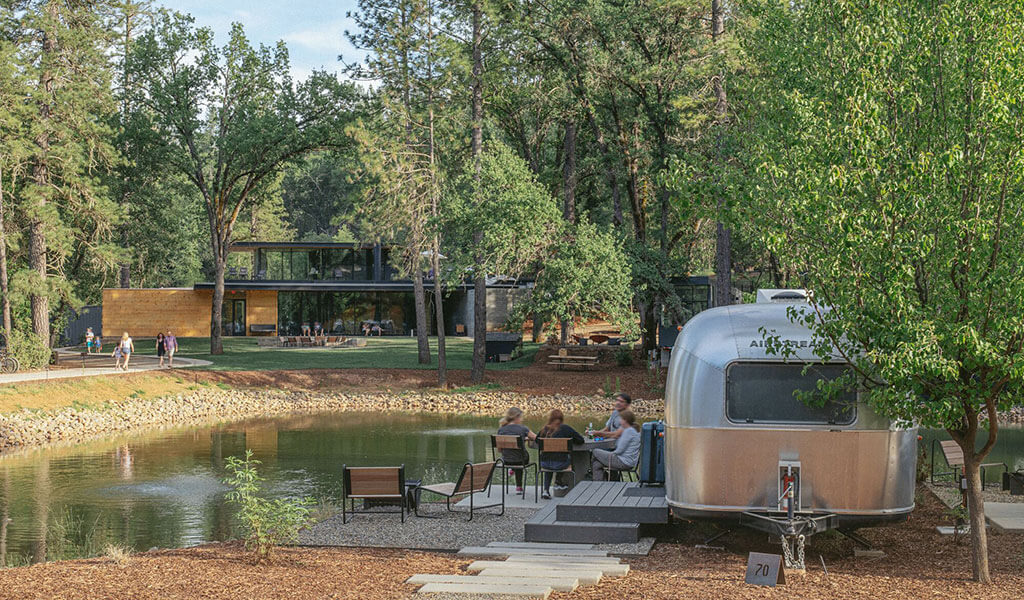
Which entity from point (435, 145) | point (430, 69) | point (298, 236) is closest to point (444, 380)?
point (435, 145)

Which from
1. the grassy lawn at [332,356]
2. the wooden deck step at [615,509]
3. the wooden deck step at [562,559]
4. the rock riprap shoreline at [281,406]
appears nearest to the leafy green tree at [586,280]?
the rock riprap shoreline at [281,406]

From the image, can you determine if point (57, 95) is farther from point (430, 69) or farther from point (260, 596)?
point (260, 596)

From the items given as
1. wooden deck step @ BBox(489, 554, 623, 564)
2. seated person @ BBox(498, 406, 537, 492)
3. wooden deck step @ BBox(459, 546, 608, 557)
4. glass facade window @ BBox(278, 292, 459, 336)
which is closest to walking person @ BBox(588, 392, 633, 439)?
seated person @ BBox(498, 406, 537, 492)

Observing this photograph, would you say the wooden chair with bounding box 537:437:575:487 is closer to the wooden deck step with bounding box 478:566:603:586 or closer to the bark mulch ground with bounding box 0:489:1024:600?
the bark mulch ground with bounding box 0:489:1024:600

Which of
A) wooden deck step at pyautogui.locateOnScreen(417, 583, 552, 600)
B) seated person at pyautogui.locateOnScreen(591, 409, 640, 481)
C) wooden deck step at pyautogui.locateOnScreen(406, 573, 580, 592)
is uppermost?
seated person at pyautogui.locateOnScreen(591, 409, 640, 481)

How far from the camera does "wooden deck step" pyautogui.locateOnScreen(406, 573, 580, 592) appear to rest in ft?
25.3

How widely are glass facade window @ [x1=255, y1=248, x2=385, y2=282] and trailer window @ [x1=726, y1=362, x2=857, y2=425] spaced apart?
145 feet

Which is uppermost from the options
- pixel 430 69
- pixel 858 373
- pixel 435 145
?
pixel 430 69

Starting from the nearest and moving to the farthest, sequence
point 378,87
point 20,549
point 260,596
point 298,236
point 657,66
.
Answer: point 260,596
point 20,549
point 657,66
point 378,87
point 298,236

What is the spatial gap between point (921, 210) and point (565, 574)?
13.1ft

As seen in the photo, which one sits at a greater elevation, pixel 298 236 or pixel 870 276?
pixel 298 236

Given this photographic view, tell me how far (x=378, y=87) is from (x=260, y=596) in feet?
100.0

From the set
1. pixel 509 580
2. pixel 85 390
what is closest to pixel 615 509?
pixel 509 580

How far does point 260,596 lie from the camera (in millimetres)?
7867
